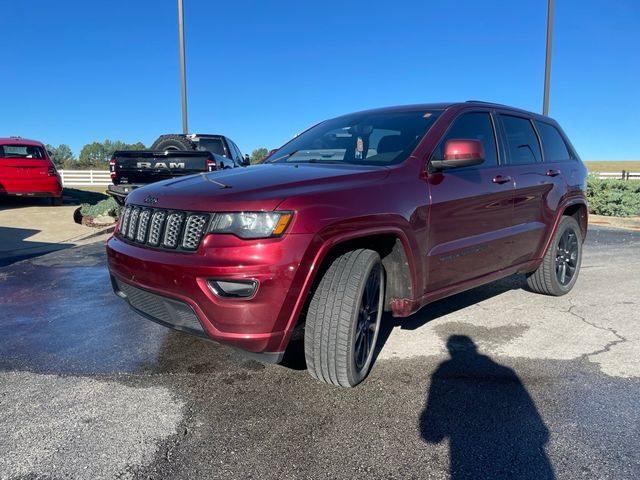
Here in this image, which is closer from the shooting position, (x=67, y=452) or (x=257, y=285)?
(x=67, y=452)

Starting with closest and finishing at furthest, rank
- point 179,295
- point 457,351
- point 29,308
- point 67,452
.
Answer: point 67,452, point 179,295, point 457,351, point 29,308

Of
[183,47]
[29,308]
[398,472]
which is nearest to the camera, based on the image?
[398,472]

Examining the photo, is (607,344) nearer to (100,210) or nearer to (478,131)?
(478,131)

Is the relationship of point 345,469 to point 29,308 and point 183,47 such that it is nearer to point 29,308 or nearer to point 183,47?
point 29,308

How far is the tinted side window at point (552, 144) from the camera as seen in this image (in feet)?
16.3

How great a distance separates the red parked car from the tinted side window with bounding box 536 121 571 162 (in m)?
11.2

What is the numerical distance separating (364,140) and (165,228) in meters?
1.80

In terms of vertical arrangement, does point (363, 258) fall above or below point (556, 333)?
above

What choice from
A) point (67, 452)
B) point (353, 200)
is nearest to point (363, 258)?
point (353, 200)

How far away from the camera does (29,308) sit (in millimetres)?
4770

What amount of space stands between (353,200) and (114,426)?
179 centimetres

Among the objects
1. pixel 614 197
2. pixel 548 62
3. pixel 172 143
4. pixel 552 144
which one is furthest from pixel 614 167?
pixel 552 144

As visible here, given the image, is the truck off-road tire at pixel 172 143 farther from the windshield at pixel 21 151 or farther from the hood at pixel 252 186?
the hood at pixel 252 186

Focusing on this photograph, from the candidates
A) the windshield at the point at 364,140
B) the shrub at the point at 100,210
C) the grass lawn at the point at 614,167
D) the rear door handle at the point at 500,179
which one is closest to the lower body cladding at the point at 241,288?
the windshield at the point at 364,140
